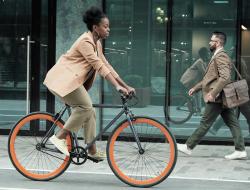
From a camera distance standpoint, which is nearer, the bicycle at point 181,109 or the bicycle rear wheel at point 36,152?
the bicycle rear wheel at point 36,152

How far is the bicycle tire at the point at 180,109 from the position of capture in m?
10.3

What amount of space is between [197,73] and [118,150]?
407cm

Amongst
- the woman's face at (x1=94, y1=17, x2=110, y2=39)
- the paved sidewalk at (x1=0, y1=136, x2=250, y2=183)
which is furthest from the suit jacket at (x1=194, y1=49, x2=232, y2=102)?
the woman's face at (x1=94, y1=17, x2=110, y2=39)

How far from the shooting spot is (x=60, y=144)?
259 inches

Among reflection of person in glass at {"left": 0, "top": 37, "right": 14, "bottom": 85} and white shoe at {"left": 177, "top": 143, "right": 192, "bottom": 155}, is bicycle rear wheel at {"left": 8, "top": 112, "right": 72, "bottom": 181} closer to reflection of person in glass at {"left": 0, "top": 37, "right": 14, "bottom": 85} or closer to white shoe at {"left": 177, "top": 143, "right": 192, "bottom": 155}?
white shoe at {"left": 177, "top": 143, "right": 192, "bottom": 155}

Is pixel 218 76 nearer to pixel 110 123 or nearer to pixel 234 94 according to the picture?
pixel 234 94

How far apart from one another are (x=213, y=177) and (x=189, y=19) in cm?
361

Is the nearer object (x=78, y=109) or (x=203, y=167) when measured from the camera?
(x=78, y=109)

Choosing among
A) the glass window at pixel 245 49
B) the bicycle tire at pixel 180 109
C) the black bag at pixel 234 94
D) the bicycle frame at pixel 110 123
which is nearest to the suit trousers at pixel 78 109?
the bicycle frame at pixel 110 123

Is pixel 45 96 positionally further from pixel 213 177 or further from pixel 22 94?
pixel 213 177

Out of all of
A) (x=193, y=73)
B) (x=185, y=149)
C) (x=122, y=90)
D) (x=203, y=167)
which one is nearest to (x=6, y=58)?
(x=193, y=73)

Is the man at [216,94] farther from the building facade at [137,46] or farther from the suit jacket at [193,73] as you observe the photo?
the suit jacket at [193,73]

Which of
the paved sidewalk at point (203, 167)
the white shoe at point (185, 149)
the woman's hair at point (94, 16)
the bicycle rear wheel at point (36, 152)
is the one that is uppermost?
the woman's hair at point (94, 16)

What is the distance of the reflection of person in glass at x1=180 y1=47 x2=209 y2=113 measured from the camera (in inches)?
400
